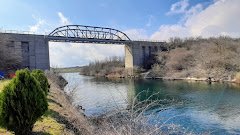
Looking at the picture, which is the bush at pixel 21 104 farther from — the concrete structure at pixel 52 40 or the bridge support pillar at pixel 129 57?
the bridge support pillar at pixel 129 57

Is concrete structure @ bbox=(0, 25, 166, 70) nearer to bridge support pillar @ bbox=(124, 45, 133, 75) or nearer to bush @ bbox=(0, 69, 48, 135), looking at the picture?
bridge support pillar @ bbox=(124, 45, 133, 75)

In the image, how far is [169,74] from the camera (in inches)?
2810

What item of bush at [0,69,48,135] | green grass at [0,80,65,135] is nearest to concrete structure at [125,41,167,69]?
green grass at [0,80,65,135]

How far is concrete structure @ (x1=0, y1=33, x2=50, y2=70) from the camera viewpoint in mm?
59625

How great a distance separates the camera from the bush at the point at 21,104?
28.0ft

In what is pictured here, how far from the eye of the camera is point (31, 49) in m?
61.8

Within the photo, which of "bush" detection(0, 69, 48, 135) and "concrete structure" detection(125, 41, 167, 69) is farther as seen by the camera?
"concrete structure" detection(125, 41, 167, 69)

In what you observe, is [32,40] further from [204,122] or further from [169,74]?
[204,122]

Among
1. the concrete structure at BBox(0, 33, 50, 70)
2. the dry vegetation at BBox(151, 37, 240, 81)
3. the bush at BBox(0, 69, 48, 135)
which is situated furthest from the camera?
the concrete structure at BBox(0, 33, 50, 70)

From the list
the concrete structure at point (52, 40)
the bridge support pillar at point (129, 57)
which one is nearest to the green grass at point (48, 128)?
the concrete structure at point (52, 40)

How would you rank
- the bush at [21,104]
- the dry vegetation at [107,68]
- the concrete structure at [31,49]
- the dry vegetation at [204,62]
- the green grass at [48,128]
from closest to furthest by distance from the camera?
the bush at [21,104] < the green grass at [48,128] < the dry vegetation at [204,62] < the concrete structure at [31,49] < the dry vegetation at [107,68]

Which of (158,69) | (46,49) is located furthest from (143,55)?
(46,49)

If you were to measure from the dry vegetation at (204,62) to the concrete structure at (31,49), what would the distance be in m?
28.4

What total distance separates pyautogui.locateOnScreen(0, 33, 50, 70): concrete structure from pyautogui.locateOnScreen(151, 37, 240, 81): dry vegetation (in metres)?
28.4
